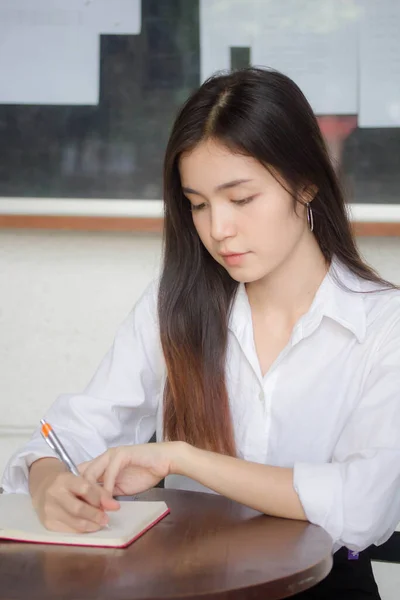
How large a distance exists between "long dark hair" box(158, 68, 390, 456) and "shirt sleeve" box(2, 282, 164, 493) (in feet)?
0.20

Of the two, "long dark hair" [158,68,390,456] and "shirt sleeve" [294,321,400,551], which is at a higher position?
"long dark hair" [158,68,390,456]

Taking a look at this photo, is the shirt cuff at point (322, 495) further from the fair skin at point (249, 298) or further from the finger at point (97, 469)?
the finger at point (97, 469)

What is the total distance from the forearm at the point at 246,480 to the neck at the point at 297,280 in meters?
0.40

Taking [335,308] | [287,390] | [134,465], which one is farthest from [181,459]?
[335,308]

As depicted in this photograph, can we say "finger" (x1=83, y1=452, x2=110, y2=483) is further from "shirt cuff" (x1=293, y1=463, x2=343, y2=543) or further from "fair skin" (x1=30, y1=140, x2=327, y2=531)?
"shirt cuff" (x1=293, y1=463, x2=343, y2=543)

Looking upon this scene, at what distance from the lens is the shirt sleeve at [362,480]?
4.30 feet

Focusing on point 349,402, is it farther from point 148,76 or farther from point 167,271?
point 148,76

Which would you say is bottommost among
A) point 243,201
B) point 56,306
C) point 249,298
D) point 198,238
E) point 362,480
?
point 56,306

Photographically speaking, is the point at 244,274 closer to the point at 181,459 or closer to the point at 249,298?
the point at 249,298

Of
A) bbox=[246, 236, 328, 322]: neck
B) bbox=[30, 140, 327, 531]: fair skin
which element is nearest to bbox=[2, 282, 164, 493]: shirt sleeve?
bbox=[30, 140, 327, 531]: fair skin

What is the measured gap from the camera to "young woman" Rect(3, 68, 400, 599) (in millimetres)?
1345

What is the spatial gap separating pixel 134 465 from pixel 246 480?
0.55 ft

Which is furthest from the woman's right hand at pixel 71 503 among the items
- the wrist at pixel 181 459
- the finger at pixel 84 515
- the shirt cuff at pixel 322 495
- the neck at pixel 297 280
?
the neck at pixel 297 280

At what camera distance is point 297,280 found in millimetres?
1667
